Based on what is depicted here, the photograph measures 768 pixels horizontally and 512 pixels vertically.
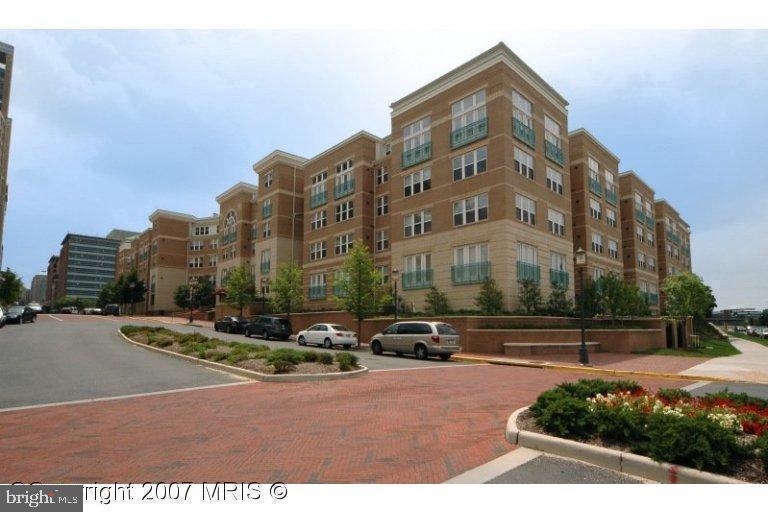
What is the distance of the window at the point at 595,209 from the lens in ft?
140

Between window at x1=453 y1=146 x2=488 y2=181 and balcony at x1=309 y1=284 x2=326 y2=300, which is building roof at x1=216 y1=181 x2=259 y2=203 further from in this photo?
window at x1=453 y1=146 x2=488 y2=181

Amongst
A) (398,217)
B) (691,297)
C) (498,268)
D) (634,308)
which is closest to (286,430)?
(498,268)

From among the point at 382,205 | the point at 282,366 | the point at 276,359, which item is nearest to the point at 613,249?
the point at 382,205

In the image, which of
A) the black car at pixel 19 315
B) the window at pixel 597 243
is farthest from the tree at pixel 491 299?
the black car at pixel 19 315

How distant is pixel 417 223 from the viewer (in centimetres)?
3522

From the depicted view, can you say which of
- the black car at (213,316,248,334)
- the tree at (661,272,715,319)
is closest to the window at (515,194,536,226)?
the black car at (213,316,248,334)

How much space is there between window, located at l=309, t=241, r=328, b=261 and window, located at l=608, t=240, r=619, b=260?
2562cm

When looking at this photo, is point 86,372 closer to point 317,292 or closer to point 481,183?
point 481,183

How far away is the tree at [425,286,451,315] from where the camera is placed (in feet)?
101

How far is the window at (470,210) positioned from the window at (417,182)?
128 inches

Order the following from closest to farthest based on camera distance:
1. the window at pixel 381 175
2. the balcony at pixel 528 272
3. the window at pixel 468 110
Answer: the balcony at pixel 528 272, the window at pixel 468 110, the window at pixel 381 175

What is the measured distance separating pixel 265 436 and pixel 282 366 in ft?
23.2

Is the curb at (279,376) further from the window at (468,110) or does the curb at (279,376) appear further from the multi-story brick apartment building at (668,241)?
the multi-story brick apartment building at (668,241)

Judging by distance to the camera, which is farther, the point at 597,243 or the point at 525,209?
the point at 597,243
